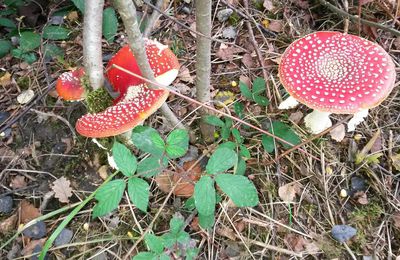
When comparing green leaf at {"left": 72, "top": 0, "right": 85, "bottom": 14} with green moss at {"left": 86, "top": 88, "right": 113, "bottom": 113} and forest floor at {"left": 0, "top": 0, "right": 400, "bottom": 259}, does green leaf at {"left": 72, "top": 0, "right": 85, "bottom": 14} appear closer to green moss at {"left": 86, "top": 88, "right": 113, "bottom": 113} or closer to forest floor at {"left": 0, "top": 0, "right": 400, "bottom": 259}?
forest floor at {"left": 0, "top": 0, "right": 400, "bottom": 259}

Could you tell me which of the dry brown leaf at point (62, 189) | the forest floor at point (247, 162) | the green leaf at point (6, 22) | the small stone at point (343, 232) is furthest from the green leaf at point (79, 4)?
the small stone at point (343, 232)

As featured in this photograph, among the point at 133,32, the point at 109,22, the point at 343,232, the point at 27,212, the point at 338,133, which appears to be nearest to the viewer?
the point at 133,32

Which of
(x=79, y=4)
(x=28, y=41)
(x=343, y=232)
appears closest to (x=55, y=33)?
(x=28, y=41)

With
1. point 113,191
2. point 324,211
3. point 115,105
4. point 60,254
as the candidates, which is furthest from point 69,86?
point 324,211

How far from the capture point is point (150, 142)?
65.2 inches

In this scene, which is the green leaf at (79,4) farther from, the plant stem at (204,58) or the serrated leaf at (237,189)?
the serrated leaf at (237,189)

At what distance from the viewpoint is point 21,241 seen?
6.88 feet

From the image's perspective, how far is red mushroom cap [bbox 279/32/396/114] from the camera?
185 cm

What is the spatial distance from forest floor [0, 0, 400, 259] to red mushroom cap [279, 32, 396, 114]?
33cm

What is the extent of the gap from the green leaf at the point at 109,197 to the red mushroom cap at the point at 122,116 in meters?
0.32

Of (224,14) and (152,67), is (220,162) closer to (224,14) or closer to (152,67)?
(152,67)

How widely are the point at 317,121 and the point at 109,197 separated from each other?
123cm

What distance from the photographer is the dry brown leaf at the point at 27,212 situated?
2137 millimetres

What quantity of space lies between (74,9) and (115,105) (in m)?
1.11
